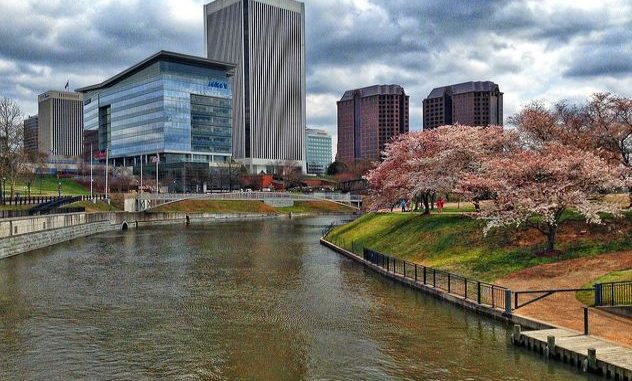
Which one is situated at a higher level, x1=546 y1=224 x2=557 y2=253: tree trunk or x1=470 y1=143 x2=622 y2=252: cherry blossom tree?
x1=470 y1=143 x2=622 y2=252: cherry blossom tree

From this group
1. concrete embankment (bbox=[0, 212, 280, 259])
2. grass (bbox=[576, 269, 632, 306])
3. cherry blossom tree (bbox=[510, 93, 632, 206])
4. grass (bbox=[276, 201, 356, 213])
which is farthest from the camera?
grass (bbox=[276, 201, 356, 213])

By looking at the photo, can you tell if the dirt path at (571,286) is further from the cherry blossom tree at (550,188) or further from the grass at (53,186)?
the grass at (53,186)

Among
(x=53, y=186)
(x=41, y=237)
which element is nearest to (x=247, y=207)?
(x=53, y=186)

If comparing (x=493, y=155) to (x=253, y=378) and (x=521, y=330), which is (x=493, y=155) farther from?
(x=253, y=378)

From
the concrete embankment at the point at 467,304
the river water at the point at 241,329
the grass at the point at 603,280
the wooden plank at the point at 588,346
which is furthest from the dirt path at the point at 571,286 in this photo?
the river water at the point at 241,329

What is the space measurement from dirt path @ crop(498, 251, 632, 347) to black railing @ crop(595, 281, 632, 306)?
827 mm

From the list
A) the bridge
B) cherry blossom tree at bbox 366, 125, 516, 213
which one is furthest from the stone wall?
cherry blossom tree at bbox 366, 125, 516, 213

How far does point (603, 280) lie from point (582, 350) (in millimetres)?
11244

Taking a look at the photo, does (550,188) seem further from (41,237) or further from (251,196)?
(251,196)

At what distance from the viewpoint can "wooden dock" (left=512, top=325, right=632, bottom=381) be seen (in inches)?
763

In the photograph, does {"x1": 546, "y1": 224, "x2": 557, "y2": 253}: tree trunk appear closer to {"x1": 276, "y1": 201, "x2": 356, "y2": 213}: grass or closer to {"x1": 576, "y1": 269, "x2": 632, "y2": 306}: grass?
{"x1": 576, "y1": 269, "x2": 632, "y2": 306}: grass

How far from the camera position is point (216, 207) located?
14262 cm

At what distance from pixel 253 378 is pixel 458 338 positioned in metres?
9.92

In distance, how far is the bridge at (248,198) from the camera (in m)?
121
